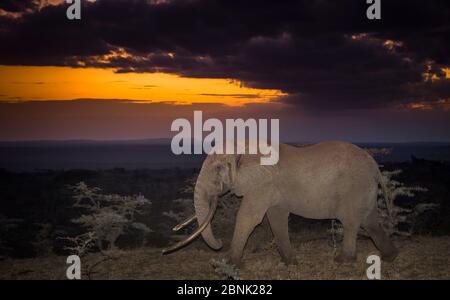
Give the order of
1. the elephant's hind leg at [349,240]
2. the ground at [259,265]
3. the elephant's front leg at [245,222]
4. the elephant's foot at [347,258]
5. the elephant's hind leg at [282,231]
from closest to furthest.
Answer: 1. the ground at [259,265]
2. the elephant's front leg at [245,222]
3. the elephant's hind leg at [349,240]
4. the elephant's foot at [347,258]
5. the elephant's hind leg at [282,231]

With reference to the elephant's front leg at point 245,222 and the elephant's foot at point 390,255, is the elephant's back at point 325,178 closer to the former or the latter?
the elephant's front leg at point 245,222

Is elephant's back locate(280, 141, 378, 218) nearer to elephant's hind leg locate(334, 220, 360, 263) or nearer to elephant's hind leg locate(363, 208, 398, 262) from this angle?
elephant's hind leg locate(334, 220, 360, 263)

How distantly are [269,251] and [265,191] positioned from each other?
10.2 feet

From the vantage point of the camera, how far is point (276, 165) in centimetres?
1118

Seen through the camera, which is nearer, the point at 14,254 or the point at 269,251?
the point at 269,251

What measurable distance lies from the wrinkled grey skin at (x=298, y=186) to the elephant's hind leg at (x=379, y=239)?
1.95ft

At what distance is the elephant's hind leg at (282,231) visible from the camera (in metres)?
11.7

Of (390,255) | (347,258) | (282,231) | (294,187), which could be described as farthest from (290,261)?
(390,255)

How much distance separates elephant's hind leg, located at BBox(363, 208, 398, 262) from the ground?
24 centimetres

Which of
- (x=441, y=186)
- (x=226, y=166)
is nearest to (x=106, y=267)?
(x=226, y=166)

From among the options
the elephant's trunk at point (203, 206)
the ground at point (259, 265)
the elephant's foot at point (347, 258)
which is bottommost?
the ground at point (259, 265)

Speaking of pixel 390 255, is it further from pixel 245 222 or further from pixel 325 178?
pixel 245 222

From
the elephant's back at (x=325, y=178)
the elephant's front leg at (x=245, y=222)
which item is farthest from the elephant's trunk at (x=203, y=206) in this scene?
the elephant's back at (x=325, y=178)
